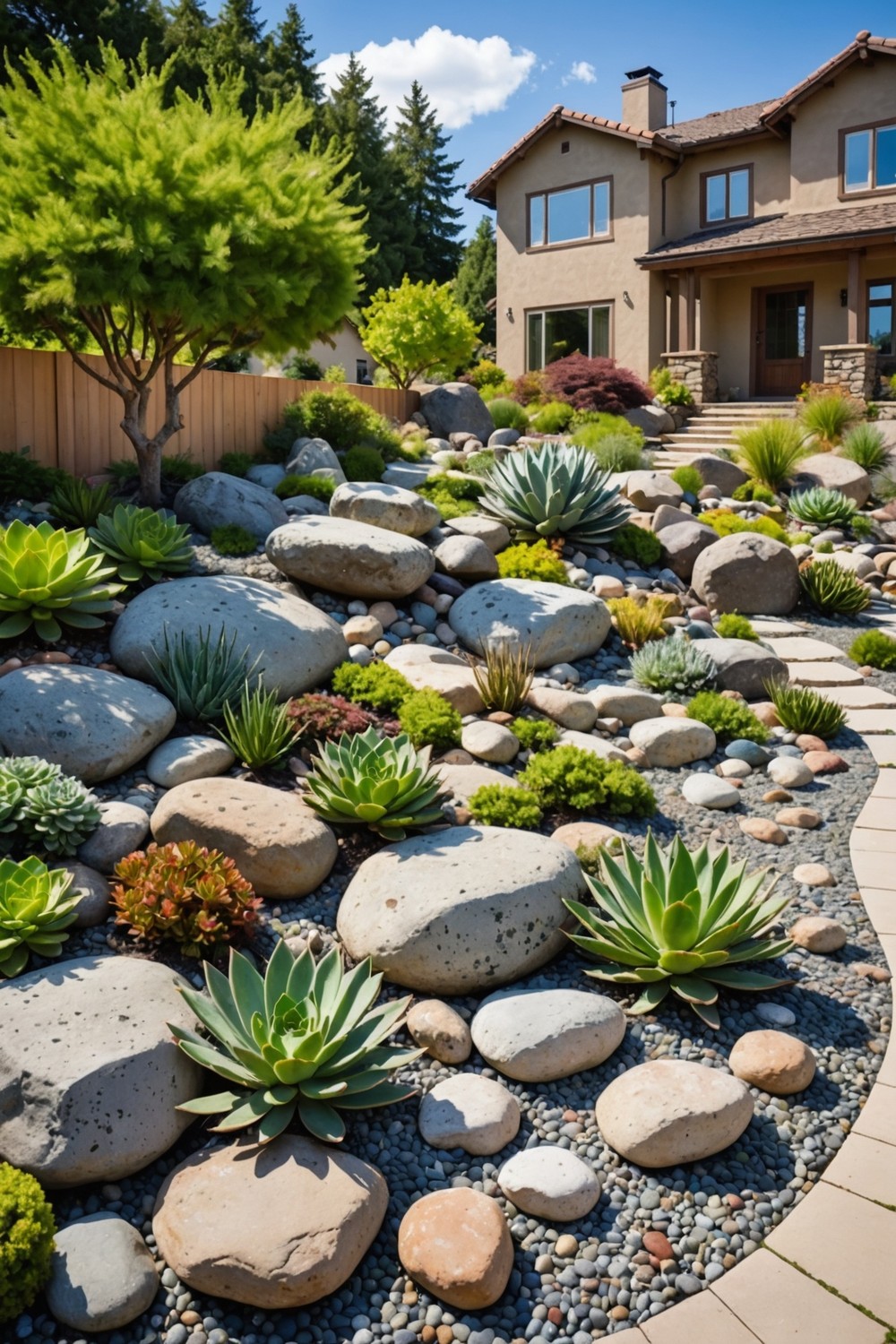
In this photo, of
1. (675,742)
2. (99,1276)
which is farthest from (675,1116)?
(675,742)

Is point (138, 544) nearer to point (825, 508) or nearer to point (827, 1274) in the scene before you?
point (827, 1274)

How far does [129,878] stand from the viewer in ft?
15.7

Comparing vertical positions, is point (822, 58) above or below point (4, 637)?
above

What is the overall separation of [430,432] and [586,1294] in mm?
15762

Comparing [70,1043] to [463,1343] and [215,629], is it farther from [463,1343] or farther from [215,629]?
[215,629]

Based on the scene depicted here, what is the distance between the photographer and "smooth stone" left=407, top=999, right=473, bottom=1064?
4.48 m

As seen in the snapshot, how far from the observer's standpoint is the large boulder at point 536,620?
28.7 feet

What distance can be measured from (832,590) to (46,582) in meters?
7.86

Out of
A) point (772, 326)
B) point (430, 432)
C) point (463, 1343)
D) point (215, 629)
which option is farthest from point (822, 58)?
point (463, 1343)

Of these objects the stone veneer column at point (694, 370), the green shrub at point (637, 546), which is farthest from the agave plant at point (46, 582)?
the stone veneer column at point (694, 370)

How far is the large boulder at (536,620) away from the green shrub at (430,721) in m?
1.70

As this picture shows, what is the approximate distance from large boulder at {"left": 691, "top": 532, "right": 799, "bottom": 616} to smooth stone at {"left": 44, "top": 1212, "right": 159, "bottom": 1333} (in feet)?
28.2

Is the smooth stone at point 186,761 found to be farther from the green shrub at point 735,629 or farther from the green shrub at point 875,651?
the green shrub at point 875,651

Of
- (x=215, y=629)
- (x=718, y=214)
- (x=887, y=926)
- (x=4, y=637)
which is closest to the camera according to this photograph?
(x=887, y=926)
